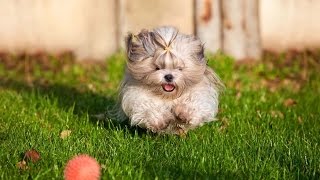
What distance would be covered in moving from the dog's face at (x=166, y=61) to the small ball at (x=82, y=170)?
62.0 inches

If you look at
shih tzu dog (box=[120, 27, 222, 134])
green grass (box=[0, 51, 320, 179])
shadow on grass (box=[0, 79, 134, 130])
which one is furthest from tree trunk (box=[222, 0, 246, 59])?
shih tzu dog (box=[120, 27, 222, 134])

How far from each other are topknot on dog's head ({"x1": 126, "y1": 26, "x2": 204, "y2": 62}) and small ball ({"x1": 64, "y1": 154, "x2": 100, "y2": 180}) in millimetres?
1653

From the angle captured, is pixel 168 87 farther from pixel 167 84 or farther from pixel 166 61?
pixel 166 61

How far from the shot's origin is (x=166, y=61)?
5.43 metres

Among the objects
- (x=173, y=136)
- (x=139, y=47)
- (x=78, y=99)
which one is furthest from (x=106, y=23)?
(x=173, y=136)

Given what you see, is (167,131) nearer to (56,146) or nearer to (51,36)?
(56,146)

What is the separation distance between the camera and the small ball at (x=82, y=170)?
3.89 metres

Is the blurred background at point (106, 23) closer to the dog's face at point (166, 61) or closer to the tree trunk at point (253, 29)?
the tree trunk at point (253, 29)

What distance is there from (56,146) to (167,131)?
3.20ft

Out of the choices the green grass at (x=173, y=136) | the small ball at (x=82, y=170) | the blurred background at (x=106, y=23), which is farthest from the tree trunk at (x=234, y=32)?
the small ball at (x=82, y=170)

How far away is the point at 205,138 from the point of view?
540 centimetres

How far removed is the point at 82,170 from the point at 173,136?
5.44 feet

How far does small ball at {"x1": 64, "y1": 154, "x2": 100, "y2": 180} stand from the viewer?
389 cm

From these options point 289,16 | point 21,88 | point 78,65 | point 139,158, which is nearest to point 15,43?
point 78,65
